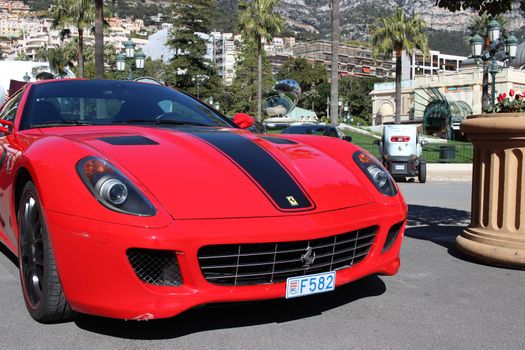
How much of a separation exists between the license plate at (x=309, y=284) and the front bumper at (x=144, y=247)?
4cm

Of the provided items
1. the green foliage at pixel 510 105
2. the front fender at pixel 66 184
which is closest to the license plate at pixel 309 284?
the front fender at pixel 66 184

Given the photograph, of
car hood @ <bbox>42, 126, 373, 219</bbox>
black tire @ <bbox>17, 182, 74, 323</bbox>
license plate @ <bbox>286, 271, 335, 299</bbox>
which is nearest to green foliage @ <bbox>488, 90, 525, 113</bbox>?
car hood @ <bbox>42, 126, 373, 219</bbox>

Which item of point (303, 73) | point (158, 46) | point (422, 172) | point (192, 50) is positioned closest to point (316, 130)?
point (422, 172)

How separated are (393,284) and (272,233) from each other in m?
1.61

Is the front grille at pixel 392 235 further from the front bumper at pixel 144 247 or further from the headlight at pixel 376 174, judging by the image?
the front bumper at pixel 144 247

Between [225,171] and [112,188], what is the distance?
640 millimetres

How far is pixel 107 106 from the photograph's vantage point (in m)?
4.07

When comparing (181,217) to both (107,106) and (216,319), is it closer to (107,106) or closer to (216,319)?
(216,319)

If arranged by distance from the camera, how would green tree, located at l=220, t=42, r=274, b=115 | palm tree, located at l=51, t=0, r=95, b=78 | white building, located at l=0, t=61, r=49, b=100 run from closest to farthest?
white building, located at l=0, t=61, r=49, b=100 < palm tree, located at l=51, t=0, r=95, b=78 < green tree, located at l=220, t=42, r=274, b=115

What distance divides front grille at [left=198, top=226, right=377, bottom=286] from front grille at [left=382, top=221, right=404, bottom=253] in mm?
410

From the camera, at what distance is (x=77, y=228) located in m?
2.64

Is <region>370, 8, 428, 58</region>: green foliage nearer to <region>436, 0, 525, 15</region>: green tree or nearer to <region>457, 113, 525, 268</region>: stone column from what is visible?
<region>436, 0, 525, 15</region>: green tree

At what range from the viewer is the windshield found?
391 cm

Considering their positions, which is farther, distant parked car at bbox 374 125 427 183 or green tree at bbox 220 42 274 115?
green tree at bbox 220 42 274 115
